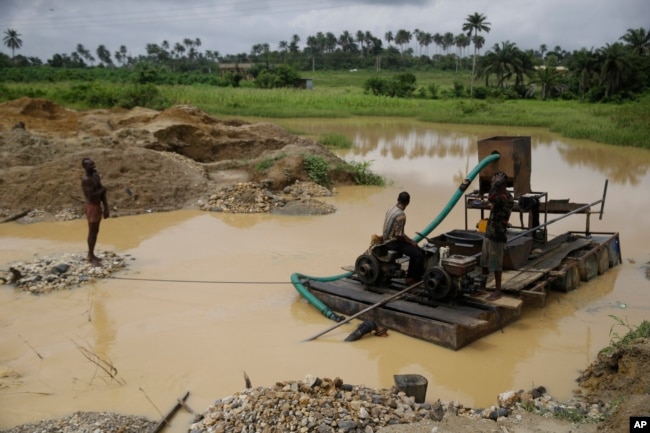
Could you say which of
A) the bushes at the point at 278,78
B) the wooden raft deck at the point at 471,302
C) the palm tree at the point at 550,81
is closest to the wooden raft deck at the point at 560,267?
the wooden raft deck at the point at 471,302

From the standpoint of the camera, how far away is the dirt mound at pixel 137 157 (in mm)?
12695

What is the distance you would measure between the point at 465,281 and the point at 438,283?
38cm

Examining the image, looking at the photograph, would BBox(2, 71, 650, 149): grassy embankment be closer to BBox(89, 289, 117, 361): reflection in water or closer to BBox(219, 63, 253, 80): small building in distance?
BBox(89, 289, 117, 361): reflection in water

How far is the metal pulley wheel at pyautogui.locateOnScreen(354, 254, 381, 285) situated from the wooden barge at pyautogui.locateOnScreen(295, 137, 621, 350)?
0.01 meters

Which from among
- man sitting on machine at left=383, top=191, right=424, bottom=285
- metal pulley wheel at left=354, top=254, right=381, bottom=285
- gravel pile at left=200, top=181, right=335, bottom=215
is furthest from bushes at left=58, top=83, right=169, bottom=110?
man sitting on machine at left=383, top=191, right=424, bottom=285

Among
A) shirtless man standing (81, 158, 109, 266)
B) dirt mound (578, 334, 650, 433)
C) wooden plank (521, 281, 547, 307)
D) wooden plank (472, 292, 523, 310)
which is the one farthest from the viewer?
shirtless man standing (81, 158, 109, 266)

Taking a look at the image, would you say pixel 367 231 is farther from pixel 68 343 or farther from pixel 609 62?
pixel 609 62

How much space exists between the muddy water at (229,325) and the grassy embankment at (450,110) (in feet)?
55.5

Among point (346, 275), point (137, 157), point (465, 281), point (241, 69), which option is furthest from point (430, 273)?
point (241, 69)

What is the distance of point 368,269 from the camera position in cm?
693

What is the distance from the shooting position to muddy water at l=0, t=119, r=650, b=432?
5457 millimetres

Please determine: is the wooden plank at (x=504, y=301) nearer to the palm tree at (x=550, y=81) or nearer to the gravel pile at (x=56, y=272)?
the gravel pile at (x=56, y=272)

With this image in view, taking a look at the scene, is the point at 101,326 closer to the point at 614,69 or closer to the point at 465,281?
the point at 465,281

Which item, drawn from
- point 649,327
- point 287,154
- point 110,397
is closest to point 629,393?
point 649,327
